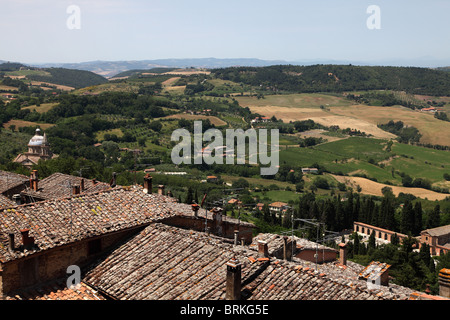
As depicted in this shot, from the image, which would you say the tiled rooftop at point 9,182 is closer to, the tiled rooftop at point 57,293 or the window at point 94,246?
the window at point 94,246

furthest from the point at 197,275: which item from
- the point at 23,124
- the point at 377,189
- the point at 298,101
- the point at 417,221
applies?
the point at 298,101

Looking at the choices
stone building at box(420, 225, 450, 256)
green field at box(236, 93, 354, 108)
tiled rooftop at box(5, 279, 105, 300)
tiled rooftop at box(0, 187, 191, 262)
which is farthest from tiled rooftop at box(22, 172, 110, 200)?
green field at box(236, 93, 354, 108)

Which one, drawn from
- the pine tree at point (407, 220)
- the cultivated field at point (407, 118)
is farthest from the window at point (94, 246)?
the cultivated field at point (407, 118)

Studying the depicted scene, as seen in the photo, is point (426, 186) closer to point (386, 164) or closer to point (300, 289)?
point (386, 164)

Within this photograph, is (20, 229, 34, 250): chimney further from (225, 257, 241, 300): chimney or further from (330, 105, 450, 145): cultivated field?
(330, 105, 450, 145): cultivated field

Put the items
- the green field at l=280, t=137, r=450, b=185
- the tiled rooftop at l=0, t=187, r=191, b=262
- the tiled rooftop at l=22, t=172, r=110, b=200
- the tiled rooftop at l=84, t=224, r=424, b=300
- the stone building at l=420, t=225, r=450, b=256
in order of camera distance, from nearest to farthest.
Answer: the tiled rooftop at l=84, t=224, r=424, b=300
the tiled rooftop at l=0, t=187, r=191, b=262
the tiled rooftop at l=22, t=172, r=110, b=200
the stone building at l=420, t=225, r=450, b=256
the green field at l=280, t=137, r=450, b=185

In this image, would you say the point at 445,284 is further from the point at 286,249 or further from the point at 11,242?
the point at 11,242

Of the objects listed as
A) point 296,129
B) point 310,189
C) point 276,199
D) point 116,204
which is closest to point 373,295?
point 116,204
